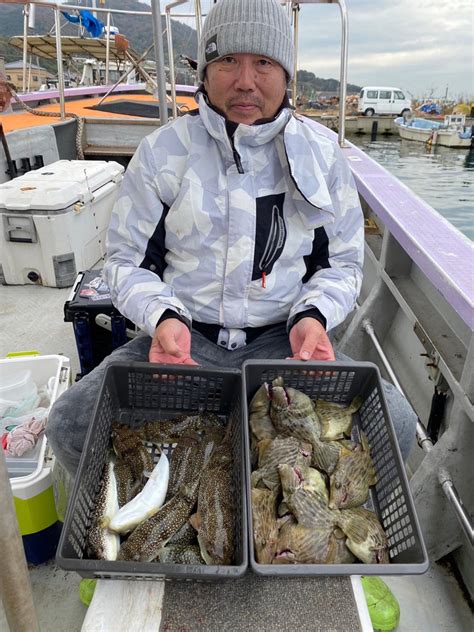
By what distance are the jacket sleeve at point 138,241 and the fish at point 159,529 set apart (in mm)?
674

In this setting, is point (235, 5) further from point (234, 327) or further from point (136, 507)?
point (136, 507)

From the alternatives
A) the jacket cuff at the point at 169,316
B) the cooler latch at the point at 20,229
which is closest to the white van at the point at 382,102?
the cooler latch at the point at 20,229

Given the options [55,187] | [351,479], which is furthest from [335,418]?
[55,187]

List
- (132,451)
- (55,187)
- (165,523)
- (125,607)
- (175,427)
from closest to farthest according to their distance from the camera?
(125,607) → (165,523) → (132,451) → (175,427) → (55,187)

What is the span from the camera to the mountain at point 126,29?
6527mm

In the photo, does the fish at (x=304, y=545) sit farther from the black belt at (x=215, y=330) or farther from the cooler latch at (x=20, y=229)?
→ the cooler latch at (x=20, y=229)

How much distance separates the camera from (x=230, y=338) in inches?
76.3

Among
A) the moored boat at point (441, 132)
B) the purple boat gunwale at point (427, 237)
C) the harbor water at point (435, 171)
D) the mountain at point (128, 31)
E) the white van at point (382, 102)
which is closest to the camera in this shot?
the purple boat gunwale at point (427, 237)

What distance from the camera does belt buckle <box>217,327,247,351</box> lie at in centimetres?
194

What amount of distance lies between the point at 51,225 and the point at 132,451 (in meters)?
2.82

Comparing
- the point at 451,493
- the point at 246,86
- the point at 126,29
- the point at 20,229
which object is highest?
the point at 126,29

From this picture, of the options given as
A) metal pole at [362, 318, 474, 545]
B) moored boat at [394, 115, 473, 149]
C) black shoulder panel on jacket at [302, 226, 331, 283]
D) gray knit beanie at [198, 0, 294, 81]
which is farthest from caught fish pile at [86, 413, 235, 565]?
moored boat at [394, 115, 473, 149]

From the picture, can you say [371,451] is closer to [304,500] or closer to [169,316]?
[304,500]

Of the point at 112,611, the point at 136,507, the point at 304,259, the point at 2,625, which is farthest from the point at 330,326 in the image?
the point at 2,625
